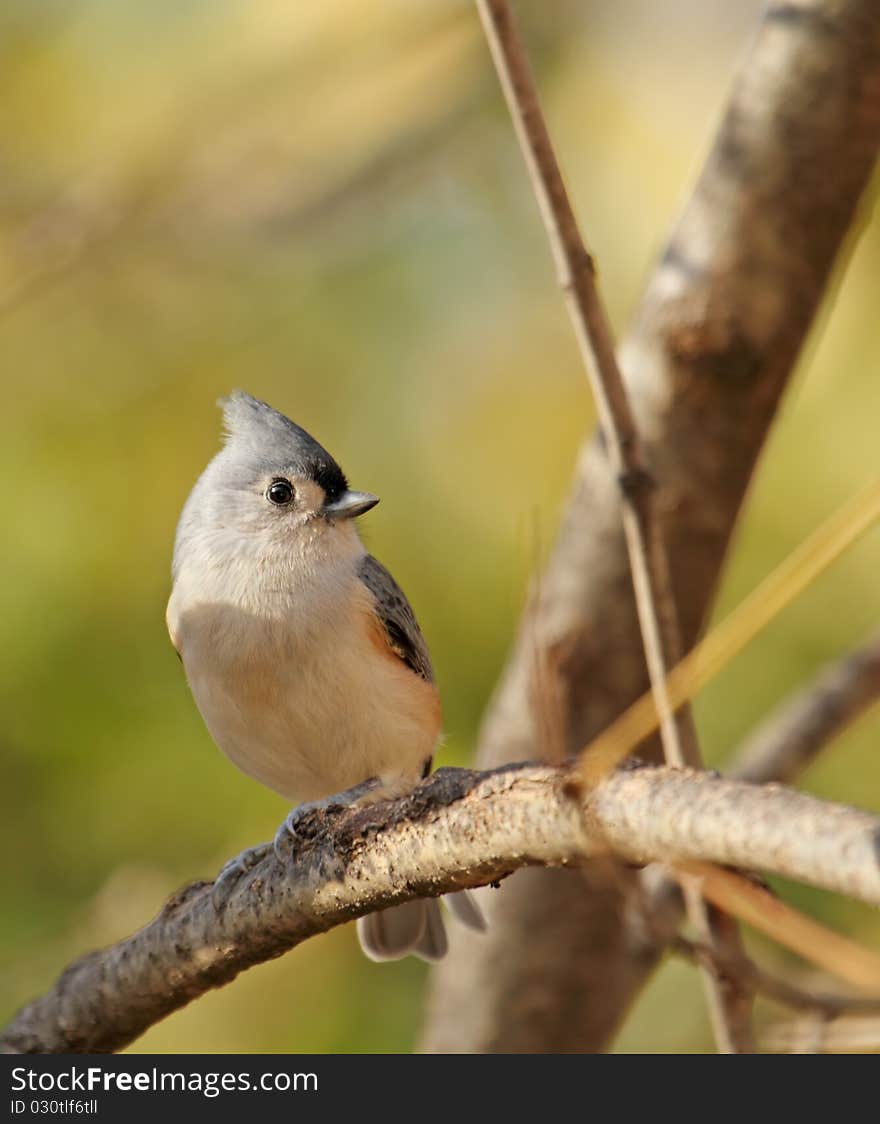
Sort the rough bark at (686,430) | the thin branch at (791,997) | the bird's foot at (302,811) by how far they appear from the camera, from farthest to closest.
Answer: the rough bark at (686,430) → the bird's foot at (302,811) → the thin branch at (791,997)

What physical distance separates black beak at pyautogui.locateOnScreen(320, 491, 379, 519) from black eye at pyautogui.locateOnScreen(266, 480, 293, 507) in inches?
2.3

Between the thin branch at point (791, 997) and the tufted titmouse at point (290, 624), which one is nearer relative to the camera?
the thin branch at point (791, 997)

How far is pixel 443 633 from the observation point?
9.78 ft

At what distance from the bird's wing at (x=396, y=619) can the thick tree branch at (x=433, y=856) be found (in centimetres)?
58

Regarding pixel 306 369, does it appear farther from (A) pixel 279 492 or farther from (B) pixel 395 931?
(B) pixel 395 931

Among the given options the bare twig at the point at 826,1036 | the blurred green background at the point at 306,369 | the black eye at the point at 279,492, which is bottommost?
the bare twig at the point at 826,1036

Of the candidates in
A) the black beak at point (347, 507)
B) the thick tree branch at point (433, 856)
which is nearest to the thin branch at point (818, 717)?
the black beak at point (347, 507)

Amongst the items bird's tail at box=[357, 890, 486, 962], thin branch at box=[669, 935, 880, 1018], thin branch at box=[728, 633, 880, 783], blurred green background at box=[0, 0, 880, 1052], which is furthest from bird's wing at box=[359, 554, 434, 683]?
thin branch at box=[669, 935, 880, 1018]

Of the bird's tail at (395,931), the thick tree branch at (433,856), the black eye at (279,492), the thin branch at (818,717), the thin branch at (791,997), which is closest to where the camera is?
the thick tree branch at (433,856)

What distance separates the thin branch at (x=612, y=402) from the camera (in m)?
1.47

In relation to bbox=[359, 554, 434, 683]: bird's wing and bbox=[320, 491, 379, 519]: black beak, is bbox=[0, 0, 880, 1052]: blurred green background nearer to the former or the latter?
bbox=[359, 554, 434, 683]: bird's wing

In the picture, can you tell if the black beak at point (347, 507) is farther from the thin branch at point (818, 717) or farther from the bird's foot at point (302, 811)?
the thin branch at point (818, 717)

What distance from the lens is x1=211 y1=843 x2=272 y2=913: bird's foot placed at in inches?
67.2

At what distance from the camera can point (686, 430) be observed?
97.2 inches
